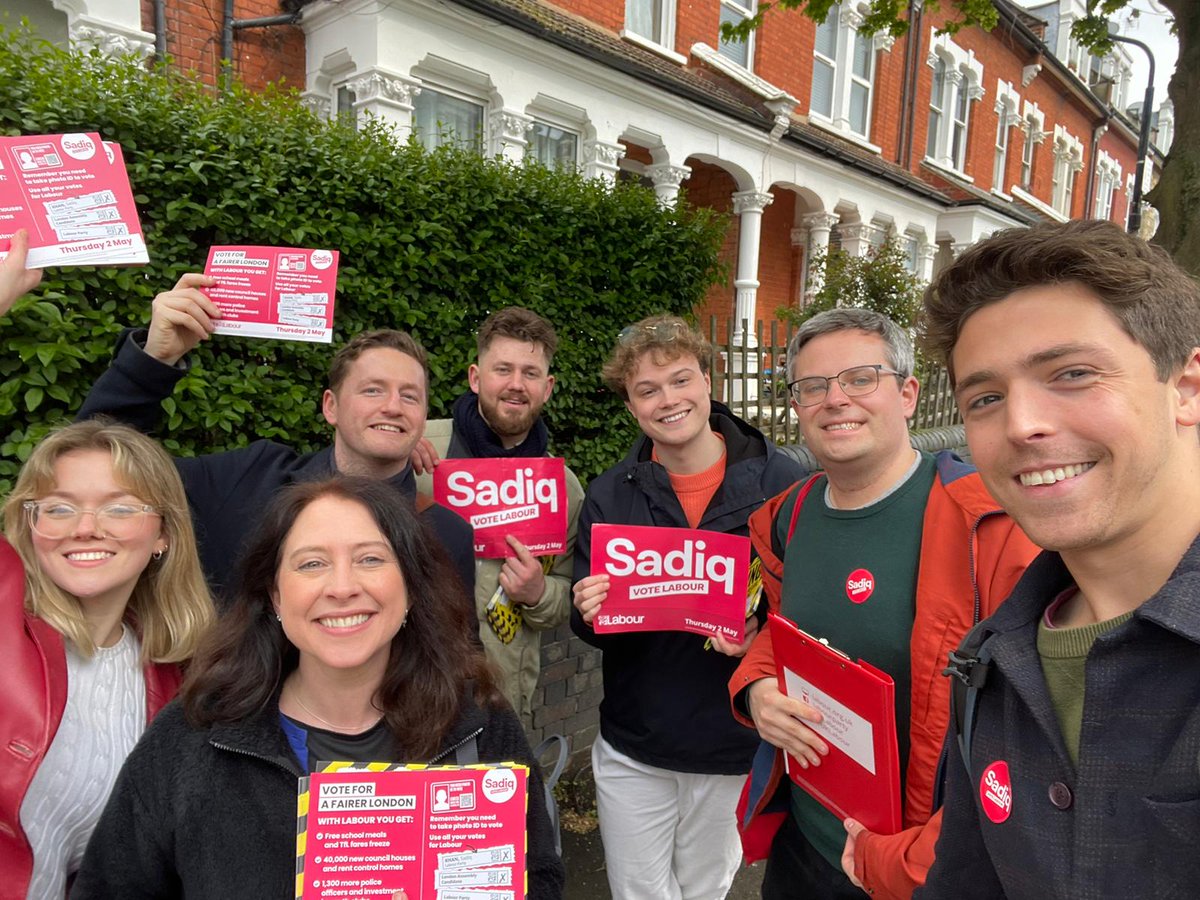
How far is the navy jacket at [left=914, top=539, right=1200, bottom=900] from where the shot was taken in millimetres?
957

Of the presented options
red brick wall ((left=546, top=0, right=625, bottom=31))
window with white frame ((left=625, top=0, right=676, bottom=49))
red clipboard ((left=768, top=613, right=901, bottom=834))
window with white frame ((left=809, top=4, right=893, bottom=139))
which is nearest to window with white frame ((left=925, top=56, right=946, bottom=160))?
window with white frame ((left=809, top=4, right=893, bottom=139))

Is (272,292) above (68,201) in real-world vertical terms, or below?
below

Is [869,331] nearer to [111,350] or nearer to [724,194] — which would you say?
[111,350]

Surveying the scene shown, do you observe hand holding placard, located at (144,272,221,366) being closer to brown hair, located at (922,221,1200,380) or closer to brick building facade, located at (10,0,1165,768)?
brown hair, located at (922,221,1200,380)

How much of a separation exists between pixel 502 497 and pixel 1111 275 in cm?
209

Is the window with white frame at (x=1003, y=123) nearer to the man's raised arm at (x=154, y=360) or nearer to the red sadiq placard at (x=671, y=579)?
the red sadiq placard at (x=671, y=579)

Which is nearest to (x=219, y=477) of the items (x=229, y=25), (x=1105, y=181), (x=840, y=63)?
(x=229, y=25)

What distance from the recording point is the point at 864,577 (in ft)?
6.28

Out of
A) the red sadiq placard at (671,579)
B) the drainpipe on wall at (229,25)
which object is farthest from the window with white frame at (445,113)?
the red sadiq placard at (671,579)

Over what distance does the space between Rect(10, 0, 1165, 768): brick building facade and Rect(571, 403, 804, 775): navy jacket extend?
161 centimetres

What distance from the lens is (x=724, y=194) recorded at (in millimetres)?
13328

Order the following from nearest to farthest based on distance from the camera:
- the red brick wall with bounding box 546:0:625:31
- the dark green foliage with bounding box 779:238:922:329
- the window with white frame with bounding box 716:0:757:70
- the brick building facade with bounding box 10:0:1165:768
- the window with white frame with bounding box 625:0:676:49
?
the brick building facade with bounding box 10:0:1165:768 → the dark green foliage with bounding box 779:238:922:329 → the red brick wall with bounding box 546:0:625:31 → the window with white frame with bounding box 625:0:676:49 → the window with white frame with bounding box 716:0:757:70

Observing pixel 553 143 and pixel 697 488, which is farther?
pixel 553 143

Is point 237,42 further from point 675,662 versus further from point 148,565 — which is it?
point 675,662
